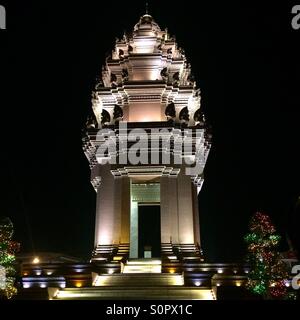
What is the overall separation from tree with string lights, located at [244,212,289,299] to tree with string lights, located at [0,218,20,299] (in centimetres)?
898

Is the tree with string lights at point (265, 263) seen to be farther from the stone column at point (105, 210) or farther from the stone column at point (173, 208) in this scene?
the stone column at point (105, 210)

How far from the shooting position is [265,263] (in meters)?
18.9

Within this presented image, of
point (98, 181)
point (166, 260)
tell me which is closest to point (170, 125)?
point (98, 181)

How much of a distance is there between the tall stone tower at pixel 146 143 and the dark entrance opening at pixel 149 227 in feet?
27.0

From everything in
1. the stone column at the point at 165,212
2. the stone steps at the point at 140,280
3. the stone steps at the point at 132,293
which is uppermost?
the stone column at the point at 165,212

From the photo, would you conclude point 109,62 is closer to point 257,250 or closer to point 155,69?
point 155,69

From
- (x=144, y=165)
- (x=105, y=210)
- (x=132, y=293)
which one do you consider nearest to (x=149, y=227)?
(x=105, y=210)

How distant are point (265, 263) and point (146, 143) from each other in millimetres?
10191

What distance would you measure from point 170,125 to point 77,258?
17656mm

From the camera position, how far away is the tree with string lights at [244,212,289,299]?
18.4 meters

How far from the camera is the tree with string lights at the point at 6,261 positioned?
18.0 m

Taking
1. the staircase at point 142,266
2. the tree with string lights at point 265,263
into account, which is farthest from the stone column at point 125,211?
the tree with string lights at point 265,263

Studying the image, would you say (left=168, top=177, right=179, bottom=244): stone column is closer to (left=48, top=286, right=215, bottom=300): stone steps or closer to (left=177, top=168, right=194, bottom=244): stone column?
(left=177, top=168, right=194, bottom=244): stone column

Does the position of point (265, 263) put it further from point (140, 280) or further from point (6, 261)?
point (6, 261)
